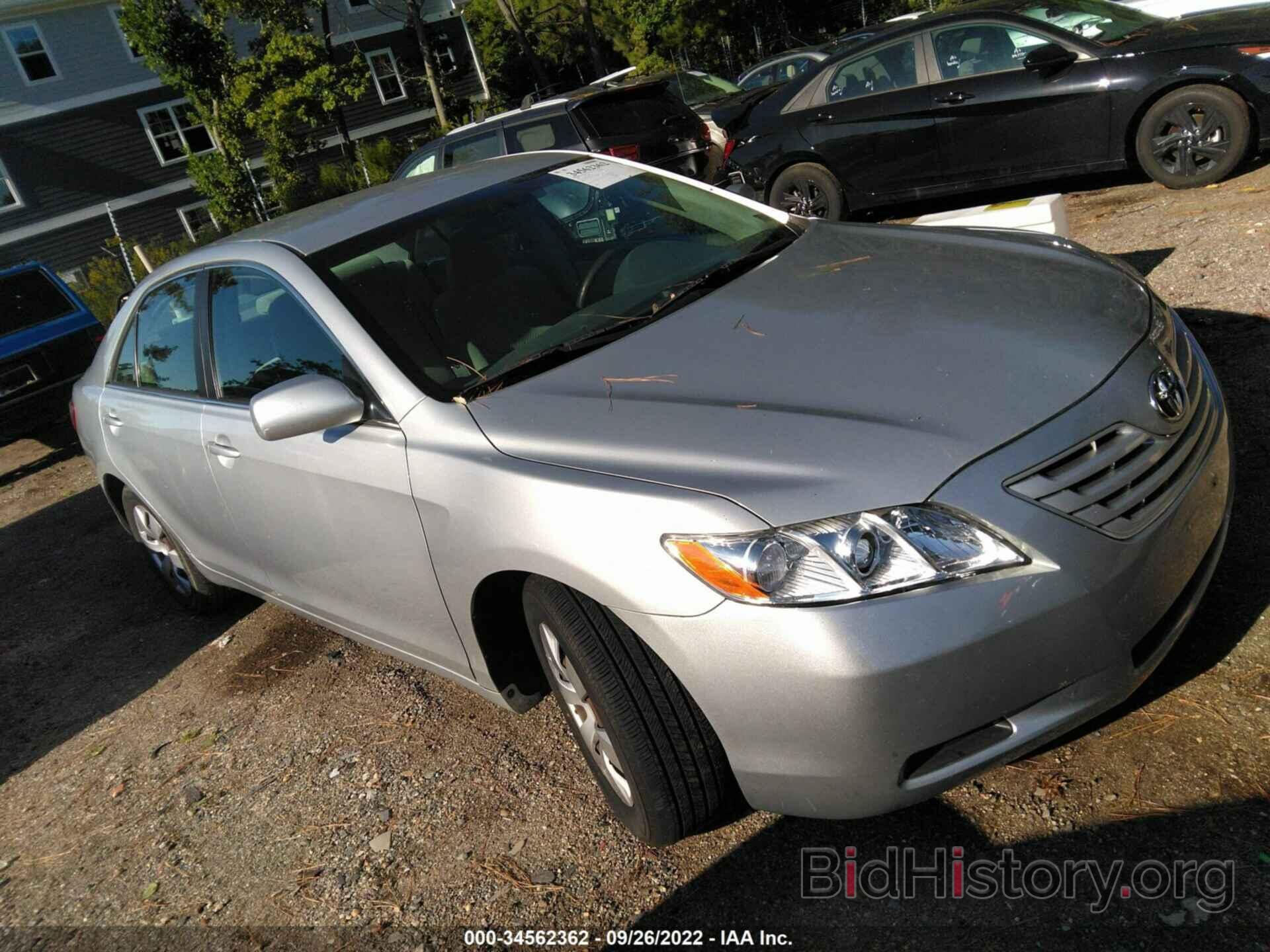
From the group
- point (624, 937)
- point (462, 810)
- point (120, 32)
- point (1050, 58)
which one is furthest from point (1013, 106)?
point (120, 32)

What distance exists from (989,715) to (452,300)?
199 cm

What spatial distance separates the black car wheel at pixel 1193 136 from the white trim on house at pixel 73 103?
25556 millimetres

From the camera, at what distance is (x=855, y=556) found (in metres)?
2.14

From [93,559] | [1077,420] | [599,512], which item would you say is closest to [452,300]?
[599,512]

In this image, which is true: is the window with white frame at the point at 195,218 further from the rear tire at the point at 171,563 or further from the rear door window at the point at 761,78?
the rear tire at the point at 171,563

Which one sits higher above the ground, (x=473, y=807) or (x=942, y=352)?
(x=942, y=352)

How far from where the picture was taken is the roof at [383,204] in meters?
3.55

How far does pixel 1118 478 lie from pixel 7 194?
1231 inches

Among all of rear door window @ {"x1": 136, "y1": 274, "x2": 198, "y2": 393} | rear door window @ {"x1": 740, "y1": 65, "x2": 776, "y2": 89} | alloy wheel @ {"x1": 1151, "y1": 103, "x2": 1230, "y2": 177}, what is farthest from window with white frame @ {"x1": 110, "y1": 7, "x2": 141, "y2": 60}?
alloy wheel @ {"x1": 1151, "y1": 103, "x2": 1230, "y2": 177}

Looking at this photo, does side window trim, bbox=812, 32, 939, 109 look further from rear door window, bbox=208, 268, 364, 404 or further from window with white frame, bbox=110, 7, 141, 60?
window with white frame, bbox=110, 7, 141, 60

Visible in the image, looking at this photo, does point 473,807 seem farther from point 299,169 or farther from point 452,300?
point 299,169

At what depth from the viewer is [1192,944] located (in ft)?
6.80

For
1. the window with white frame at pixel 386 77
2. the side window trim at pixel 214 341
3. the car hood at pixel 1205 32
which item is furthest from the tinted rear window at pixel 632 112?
the window with white frame at pixel 386 77

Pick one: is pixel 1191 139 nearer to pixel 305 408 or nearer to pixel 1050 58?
pixel 1050 58
